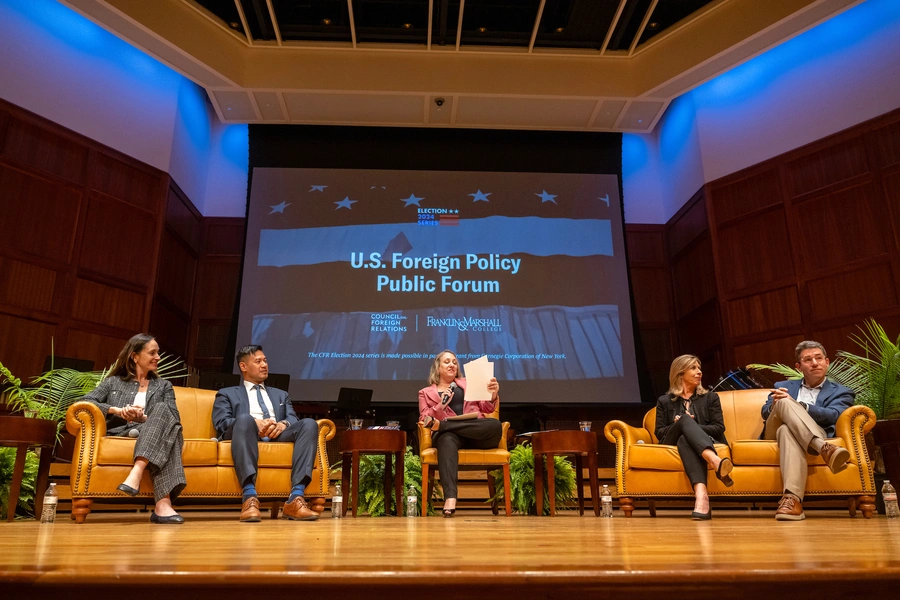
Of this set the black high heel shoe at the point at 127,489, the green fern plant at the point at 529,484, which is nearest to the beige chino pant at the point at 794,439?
the green fern plant at the point at 529,484

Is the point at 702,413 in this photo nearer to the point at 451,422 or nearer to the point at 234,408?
the point at 451,422

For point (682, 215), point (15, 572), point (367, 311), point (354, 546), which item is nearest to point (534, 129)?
point (682, 215)

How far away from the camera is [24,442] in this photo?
3398 millimetres

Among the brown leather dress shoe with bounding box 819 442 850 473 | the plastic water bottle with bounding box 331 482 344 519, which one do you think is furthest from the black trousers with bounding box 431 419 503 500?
the brown leather dress shoe with bounding box 819 442 850 473

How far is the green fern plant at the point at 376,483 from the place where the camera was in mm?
4383

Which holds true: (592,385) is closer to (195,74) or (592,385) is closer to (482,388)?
(482,388)

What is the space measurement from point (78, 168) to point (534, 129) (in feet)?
17.3

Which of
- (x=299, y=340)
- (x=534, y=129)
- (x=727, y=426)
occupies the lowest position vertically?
(x=727, y=426)

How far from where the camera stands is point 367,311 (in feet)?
24.0

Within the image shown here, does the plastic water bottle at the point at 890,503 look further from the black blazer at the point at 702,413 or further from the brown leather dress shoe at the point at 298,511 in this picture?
the brown leather dress shoe at the point at 298,511

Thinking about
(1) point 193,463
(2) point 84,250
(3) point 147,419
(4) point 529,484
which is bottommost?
(4) point 529,484

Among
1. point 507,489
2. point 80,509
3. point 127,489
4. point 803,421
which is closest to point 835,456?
point 803,421

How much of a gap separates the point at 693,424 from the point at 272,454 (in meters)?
2.43

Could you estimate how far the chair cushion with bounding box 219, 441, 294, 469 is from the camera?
11.8ft
